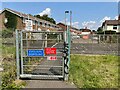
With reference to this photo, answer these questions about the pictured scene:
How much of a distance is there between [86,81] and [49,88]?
1363 millimetres

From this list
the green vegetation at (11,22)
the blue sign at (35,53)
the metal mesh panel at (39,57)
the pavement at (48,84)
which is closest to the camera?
the pavement at (48,84)

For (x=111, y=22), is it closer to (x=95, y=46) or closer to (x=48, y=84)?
(x=95, y=46)

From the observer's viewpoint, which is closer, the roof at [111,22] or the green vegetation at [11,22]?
the green vegetation at [11,22]

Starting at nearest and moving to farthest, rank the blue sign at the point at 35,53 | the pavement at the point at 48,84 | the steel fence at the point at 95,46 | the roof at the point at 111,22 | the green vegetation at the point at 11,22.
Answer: the pavement at the point at 48,84 → the blue sign at the point at 35,53 → the steel fence at the point at 95,46 → the green vegetation at the point at 11,22 → the roof at the point at 111,22

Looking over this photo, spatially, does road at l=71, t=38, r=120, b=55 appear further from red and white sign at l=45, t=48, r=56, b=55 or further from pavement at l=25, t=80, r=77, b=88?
pavement at l=25, t=80, r=77, b=88

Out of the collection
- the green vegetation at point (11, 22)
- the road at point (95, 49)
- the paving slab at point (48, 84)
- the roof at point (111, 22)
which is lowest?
the paving slab at point (48, 84)

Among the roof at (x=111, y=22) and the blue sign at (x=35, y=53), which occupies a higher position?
the roof at (x=111, y=22)

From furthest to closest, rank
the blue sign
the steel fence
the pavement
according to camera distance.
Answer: the steel fence, the blue sign, the pavement

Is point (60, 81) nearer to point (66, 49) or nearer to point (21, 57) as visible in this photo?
point (66, 49)

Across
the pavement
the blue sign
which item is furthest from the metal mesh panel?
the pavement

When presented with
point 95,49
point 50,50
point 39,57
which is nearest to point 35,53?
point 50,50

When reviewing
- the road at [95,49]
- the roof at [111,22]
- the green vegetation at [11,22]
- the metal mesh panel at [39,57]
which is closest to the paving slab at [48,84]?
the metal mesh panel at [39,57]

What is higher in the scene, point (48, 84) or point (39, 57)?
point (39, 57)

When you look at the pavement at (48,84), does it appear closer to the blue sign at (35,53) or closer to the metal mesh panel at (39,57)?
the metal mesh panel at (39,57)
